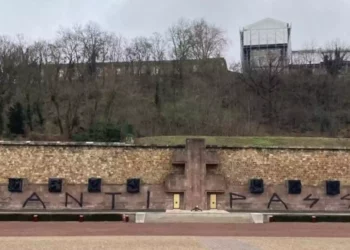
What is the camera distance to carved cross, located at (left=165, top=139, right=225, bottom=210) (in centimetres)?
3688

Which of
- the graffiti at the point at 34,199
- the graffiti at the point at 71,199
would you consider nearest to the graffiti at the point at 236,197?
the graffiti at the point at 71,199

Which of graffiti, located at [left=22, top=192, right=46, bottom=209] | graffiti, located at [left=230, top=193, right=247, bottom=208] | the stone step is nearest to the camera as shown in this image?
the stone step

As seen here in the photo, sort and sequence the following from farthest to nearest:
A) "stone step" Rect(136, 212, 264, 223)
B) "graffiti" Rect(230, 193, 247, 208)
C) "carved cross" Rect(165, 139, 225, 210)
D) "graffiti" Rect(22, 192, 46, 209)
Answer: "graffiti" Rect(230, 193, 247, 208), "carved cross" Rect(165, 139, 225, 210), "graffiti" Rect(22, 192, 46, 209), "stone step" Rect(136, 212, 264, 223)

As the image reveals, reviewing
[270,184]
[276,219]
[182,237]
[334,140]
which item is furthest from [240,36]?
[182,237]

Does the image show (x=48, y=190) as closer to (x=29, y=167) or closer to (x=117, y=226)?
(x=29, y=167)

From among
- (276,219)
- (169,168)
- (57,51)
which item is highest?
(57,51)

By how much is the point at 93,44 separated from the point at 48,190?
37626mm

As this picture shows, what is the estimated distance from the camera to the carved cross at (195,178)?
121ft

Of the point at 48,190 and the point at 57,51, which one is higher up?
the point at 57,51

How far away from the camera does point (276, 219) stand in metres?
31.4

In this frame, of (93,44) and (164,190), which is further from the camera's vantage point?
(93,44)

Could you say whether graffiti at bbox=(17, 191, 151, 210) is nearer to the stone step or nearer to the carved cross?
the carved cross

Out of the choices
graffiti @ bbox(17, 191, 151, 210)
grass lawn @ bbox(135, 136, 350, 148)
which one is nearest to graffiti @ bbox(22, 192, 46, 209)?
graffiti @ bbox(17, 191, 151, 210)

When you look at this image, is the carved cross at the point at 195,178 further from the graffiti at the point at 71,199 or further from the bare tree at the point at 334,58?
the bare tree at the point at 334,58
